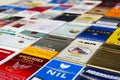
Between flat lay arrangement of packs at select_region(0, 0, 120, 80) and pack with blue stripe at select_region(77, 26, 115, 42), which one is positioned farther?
pack with blue stripe at select_region(77, 26, 115, 42)

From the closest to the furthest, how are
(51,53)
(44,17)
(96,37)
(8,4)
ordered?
(51,53) < (96,37) < (44,17) < (8,4)

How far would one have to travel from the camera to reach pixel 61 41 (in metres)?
1.74

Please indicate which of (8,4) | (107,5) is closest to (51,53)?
(107,5)

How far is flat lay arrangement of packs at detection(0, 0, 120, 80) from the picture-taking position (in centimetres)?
134

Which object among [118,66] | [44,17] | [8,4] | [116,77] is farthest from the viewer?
[8,4]

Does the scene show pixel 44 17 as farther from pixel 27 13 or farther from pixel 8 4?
pixel 8 4

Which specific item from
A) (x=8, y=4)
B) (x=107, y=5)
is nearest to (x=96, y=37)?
(x=107, y=5)

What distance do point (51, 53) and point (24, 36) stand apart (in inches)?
15.9

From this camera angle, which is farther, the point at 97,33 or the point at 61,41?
the point at 97,33

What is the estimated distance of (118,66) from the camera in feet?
4.49

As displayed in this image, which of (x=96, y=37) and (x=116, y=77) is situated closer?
(x=116, y=77)

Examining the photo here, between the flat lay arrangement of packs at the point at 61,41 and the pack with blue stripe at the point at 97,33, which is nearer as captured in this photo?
the flat lay arrangement of packs at the point at 61,41

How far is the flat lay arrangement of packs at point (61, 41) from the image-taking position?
1.34 meters

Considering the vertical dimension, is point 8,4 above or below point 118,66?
above
